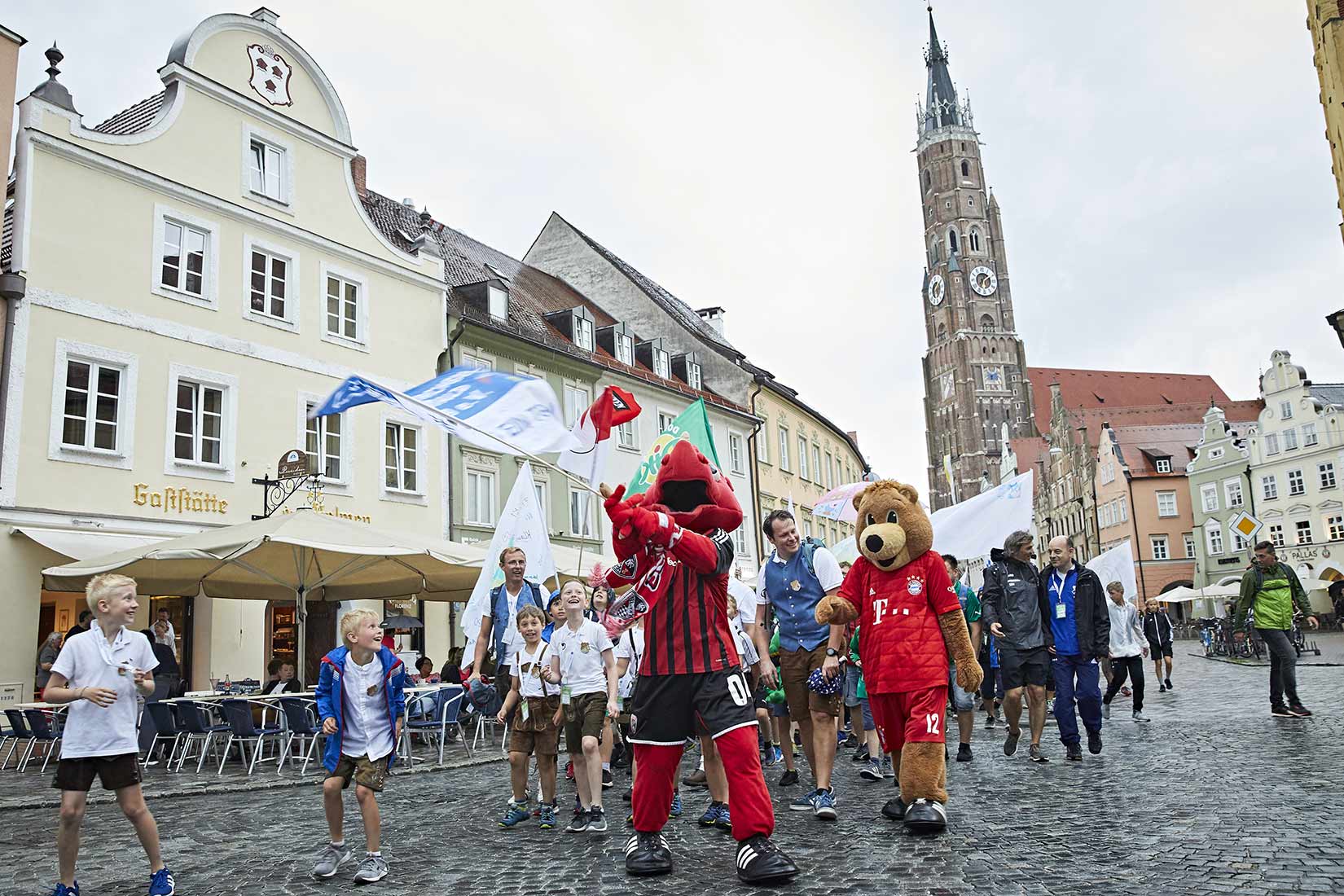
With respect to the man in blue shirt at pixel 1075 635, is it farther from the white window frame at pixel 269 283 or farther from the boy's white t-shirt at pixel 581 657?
the white window frame at pixel 269 283

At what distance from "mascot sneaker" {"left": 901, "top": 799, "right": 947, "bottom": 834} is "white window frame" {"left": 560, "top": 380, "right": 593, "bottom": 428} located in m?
23.0

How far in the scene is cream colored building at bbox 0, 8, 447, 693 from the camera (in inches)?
668

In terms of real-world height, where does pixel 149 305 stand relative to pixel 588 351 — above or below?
below

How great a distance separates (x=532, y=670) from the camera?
772cm

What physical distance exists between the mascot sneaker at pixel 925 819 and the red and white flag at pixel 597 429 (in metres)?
3.82

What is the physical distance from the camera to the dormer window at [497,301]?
2755 cm

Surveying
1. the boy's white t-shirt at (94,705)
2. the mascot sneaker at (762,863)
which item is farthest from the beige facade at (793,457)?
the boy's white t-shirt at (94,705)

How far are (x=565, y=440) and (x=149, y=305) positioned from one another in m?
11.6

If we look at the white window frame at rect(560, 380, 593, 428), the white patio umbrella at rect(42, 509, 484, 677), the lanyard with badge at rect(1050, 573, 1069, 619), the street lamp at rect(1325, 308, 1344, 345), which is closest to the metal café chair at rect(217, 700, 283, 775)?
the white patio umbrella at rect(42, 509, 484, 677)

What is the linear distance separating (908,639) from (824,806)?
4.26 ft

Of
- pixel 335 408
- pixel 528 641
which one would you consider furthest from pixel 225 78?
pixel 528 641

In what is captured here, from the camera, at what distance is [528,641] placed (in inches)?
309

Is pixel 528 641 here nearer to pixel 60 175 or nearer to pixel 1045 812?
pixel 1045 812

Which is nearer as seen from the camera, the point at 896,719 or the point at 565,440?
the point at 896,719
